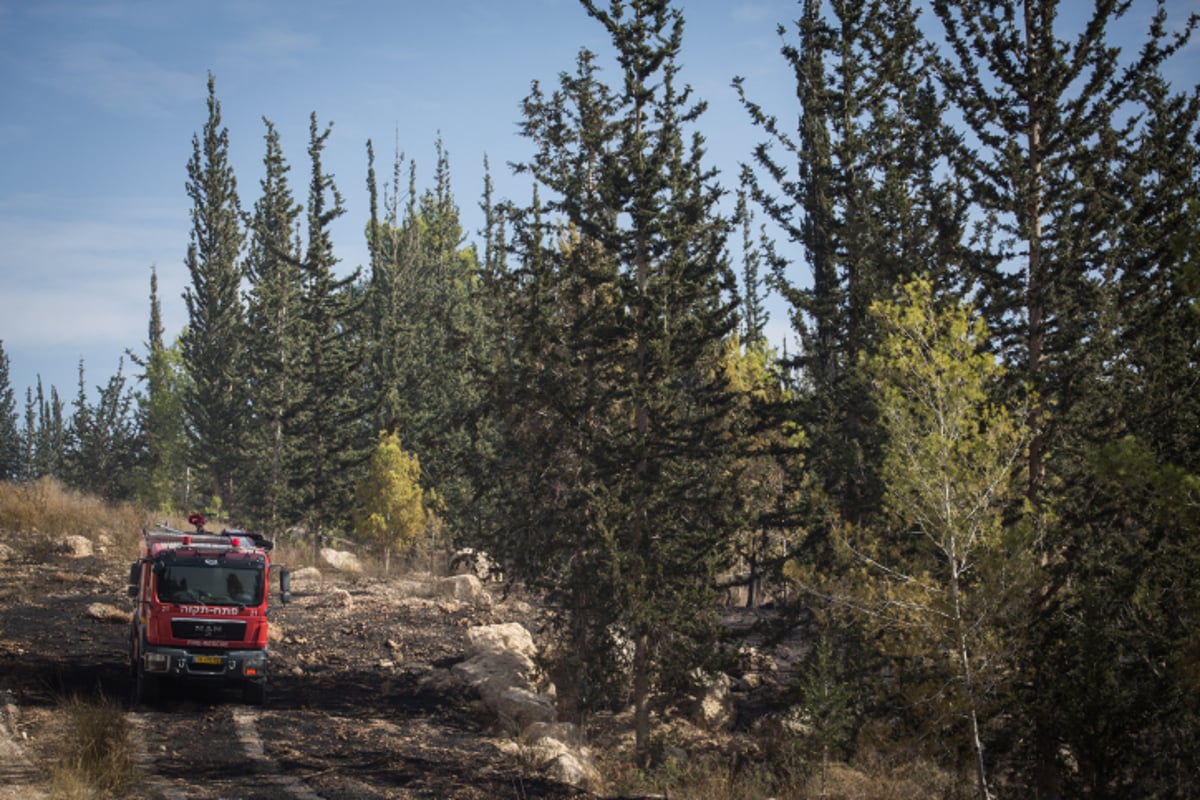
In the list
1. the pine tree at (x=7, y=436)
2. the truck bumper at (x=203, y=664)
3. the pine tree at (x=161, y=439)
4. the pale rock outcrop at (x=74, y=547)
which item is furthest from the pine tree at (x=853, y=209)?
the pine tree at (x=7, y=436)

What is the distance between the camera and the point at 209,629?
18.6 m

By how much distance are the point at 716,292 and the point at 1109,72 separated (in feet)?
33.7

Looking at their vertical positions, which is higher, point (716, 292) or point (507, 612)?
point (716, 292)

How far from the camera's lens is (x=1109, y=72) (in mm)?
22141

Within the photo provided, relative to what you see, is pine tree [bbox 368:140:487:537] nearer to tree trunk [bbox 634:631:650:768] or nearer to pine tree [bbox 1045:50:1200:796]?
tree trunk [bbox 634:631:650:768]

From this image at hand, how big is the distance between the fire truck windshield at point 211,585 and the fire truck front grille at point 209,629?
36 cm

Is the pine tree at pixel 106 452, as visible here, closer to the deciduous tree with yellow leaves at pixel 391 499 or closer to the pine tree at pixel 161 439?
the pine tree at pixel 161 439

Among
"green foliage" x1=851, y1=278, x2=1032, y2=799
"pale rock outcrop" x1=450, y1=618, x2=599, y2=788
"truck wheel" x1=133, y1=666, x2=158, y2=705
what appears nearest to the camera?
"green foliage" x1=851, y1=278, x2=1032, y2=799

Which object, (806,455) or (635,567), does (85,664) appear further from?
(806,455)

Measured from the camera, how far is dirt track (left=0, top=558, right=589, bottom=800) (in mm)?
15164

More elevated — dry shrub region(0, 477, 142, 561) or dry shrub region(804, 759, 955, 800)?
dry shrub region(0, 477, 142, 561)

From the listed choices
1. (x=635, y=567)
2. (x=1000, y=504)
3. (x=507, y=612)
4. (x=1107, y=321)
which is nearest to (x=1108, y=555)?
(x=1000, y=504)

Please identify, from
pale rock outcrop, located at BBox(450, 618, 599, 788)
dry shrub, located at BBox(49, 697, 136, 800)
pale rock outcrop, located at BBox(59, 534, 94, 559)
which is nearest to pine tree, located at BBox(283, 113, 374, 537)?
pale rock outcrop, located at BBox(59, 534, 94, 559)

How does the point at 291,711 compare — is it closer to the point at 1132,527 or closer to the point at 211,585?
the point at 211,585
